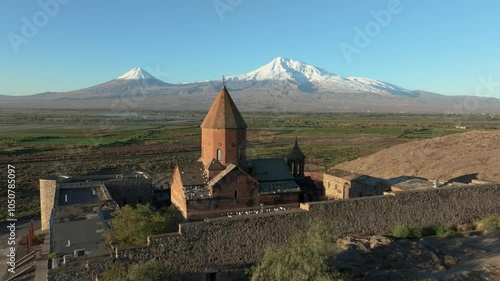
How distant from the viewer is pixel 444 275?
1238cm

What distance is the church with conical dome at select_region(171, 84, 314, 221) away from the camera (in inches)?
695

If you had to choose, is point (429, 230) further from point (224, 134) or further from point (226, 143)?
point (224, 134)

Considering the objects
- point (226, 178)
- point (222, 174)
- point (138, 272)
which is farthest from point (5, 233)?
point (138, 272)

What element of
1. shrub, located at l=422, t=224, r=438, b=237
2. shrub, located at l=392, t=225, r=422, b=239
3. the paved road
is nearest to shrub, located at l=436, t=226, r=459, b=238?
shrub, located at l=422, t=224, r=438, b=237

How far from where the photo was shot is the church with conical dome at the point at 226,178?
695 inches

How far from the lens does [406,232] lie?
1681 centimetres

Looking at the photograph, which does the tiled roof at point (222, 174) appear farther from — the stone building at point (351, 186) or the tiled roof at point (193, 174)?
the stone building at point (351, 186)

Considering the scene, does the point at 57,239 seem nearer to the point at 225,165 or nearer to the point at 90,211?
the point at 90,211

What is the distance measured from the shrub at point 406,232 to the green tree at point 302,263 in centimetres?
617

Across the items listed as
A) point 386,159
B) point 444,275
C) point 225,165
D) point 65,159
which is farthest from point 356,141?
point 444,275

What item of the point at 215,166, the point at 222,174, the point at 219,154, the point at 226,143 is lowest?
the point at 222,174

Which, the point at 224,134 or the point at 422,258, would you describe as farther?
the point at 224,134

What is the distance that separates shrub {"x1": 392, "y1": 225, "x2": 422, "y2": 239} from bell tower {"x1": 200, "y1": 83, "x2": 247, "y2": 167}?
8061 mm

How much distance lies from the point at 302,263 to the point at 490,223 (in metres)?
11.4
